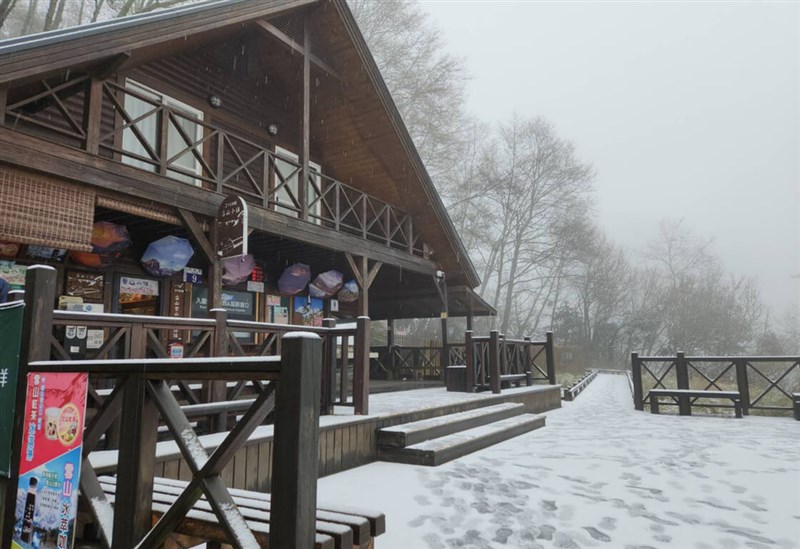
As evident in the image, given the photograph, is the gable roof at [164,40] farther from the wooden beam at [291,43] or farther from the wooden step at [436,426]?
the wooden step at [436,426]

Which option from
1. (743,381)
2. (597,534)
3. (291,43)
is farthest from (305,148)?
(743,381)

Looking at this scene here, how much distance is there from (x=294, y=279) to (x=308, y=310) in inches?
56.2

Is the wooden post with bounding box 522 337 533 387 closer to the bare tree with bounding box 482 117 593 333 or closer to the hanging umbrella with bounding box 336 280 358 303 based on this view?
the hanging umbrella with bounding box 336 280 358 303

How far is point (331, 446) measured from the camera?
5328 millimetres

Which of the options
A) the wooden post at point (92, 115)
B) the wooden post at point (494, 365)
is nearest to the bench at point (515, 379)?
the wooden post at point (494, 365)

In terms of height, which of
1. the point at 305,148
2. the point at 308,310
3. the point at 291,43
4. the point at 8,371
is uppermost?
the point at 291,43

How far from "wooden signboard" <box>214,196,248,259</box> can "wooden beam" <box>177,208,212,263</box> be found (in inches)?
4.0

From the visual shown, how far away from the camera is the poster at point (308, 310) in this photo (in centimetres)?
A: 1137

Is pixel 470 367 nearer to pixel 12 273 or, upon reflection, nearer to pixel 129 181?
pixel 129 181

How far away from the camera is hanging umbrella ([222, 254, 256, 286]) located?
871 centimetres

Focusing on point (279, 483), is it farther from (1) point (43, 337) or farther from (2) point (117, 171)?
(2) point (117, 171)

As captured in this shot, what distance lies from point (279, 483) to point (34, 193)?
498 cm

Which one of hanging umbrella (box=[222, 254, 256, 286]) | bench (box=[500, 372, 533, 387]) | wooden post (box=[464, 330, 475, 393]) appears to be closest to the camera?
hanging umbrella (box=[222, 254, 256, 286])

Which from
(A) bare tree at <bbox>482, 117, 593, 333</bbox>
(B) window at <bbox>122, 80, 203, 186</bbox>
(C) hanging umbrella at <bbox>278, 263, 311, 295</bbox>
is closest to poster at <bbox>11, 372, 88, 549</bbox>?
(B) window at <bbox>122, 80, 203, 186</bbox>
